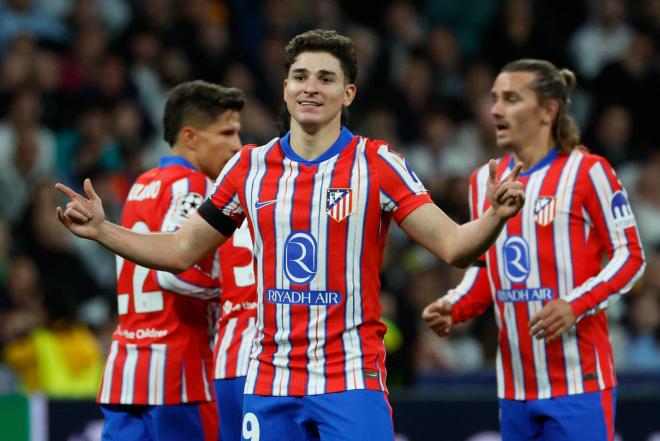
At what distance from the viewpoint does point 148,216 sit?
5.79 m

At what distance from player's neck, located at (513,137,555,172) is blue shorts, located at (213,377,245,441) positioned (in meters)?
1.69

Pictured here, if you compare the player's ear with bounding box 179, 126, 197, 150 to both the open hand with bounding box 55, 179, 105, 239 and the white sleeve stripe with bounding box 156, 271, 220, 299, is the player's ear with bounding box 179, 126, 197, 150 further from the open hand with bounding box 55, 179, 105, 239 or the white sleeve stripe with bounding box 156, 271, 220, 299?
the open hand with bounding box 55, 179, 105, 239

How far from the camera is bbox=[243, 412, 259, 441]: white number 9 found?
4645mm

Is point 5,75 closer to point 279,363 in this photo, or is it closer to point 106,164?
point 106,164

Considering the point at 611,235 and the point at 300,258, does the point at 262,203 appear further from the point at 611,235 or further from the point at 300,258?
the point at 611,235

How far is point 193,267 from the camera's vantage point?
221 inches

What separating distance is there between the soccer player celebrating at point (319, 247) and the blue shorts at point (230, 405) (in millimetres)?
895

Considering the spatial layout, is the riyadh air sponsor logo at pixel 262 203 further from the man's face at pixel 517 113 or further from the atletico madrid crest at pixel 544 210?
the man's face at pixel 517 113

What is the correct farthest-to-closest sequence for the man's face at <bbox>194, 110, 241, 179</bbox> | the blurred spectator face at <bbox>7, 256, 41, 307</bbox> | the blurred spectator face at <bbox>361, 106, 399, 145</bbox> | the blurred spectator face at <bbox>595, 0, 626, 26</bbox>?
the blurred spectator face at <bbox>595, 0, 626, 26</bbox>
the blurred spectator face at <bbox>361, 106, 399, 145</bbox>
the blurred spectator face at <bbox>7, 256, 41, 307</bbox>
the man's face at <bbox>194, 110, 241, 179</bbox>

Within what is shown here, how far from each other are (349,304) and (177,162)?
172 centimetres

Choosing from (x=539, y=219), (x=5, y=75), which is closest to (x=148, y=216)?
(x=539, y=219)

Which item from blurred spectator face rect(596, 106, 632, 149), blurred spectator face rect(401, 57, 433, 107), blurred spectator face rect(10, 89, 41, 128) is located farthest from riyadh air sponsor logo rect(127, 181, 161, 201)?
blurred spectator face rect(596, 106, 632, 149)

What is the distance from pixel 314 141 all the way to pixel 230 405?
1.48 m

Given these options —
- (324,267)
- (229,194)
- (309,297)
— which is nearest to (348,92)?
(229,194)
